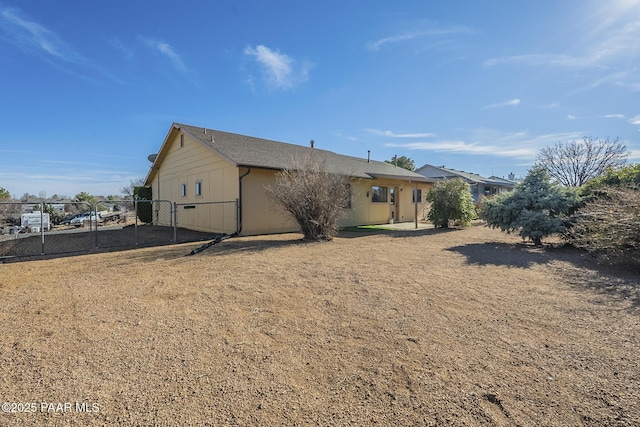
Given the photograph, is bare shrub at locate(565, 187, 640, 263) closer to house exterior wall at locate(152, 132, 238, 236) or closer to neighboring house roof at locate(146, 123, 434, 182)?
neighboring house roof at locate(146, 123, 434, 182)

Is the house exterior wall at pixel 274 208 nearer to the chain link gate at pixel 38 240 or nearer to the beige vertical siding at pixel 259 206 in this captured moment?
the beige vertical siding at pixel 259 206

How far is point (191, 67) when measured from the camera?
38.1ft

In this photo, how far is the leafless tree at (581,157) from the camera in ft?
77.7

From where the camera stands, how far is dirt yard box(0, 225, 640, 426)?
201 centimetres

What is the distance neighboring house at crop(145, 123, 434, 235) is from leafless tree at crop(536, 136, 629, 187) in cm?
1700

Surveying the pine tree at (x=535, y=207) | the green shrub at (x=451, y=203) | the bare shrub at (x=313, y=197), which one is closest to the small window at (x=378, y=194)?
the green shrub at (x=451, y=203)

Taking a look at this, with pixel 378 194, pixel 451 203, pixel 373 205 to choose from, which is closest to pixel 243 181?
pixel 373 205

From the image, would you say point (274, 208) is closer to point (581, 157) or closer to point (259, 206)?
point (259, 206)

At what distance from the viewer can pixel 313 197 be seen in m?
9.37

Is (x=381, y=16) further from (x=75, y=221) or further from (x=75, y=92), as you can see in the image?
(x=75, y=221)

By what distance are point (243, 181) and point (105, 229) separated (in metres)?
9.32

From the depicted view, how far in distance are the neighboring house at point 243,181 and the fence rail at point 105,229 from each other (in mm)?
216

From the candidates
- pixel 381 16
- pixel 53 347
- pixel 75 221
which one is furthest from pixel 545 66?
pixel 75 221

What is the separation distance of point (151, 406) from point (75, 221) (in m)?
23.5
